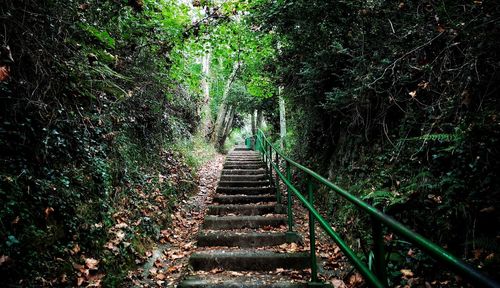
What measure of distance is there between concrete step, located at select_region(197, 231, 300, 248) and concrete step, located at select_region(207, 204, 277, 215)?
3.64ft

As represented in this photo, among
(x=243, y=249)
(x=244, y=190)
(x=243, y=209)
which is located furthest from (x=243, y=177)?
(x=243, y=249)

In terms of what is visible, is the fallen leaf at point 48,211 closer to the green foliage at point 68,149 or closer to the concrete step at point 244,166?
the green foliage at point 68,149

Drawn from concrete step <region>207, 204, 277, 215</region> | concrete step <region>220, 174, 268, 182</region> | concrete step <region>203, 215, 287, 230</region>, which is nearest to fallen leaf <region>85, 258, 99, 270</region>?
concrete step <region>203, 215, 287, 230</region>

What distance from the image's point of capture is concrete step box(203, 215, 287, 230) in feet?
15.1

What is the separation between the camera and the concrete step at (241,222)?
4613 mm

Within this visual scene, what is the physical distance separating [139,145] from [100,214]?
7.48 ft

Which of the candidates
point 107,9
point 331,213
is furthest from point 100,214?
point 331,213

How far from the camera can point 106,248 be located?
3.19 meters

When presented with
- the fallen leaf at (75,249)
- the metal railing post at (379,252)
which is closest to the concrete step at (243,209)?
the fallen leaf at (75,249)

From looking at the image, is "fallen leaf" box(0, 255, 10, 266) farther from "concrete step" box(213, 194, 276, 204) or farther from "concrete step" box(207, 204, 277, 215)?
"concrete step" box(213, 194, 276, 204)

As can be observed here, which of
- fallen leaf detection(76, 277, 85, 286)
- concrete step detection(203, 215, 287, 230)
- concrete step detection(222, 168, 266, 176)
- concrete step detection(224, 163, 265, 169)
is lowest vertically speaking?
concrete step detection(203, 215, 287, 230)

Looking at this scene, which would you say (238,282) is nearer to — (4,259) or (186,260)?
(186,260)

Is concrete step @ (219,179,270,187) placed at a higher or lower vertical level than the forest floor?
higher

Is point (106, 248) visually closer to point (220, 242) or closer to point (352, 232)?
point (220, 242)
